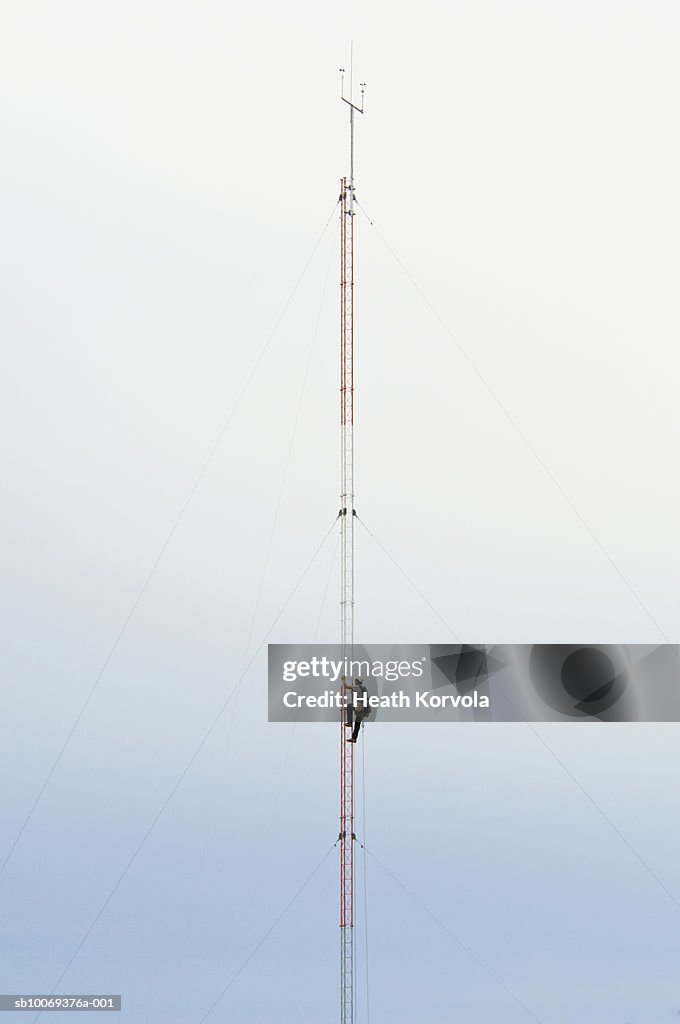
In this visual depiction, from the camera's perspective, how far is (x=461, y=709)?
2355 cm

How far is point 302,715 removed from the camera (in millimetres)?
23141

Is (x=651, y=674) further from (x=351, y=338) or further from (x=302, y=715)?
(x=351, y=338)

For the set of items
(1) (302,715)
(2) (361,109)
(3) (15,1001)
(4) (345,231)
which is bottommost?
(3) (15,1001)

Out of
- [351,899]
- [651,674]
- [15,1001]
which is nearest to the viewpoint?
[351,899]

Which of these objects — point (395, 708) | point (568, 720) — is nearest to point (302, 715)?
point (395, 708)

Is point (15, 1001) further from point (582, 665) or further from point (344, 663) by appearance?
point (582, 665)

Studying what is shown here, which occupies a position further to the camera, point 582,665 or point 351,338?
point 582,665

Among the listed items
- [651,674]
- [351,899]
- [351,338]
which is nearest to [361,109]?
[351,338]

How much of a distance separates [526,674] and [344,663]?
13.5ft

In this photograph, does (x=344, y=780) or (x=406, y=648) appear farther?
(x=406, y=648)

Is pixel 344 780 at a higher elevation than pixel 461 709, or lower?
lower

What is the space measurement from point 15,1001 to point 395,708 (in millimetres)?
8596

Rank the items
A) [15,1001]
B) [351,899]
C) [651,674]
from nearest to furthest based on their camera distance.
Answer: [351,899]
[15,1001]
[651,674]

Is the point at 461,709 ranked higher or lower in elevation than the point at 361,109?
lower
